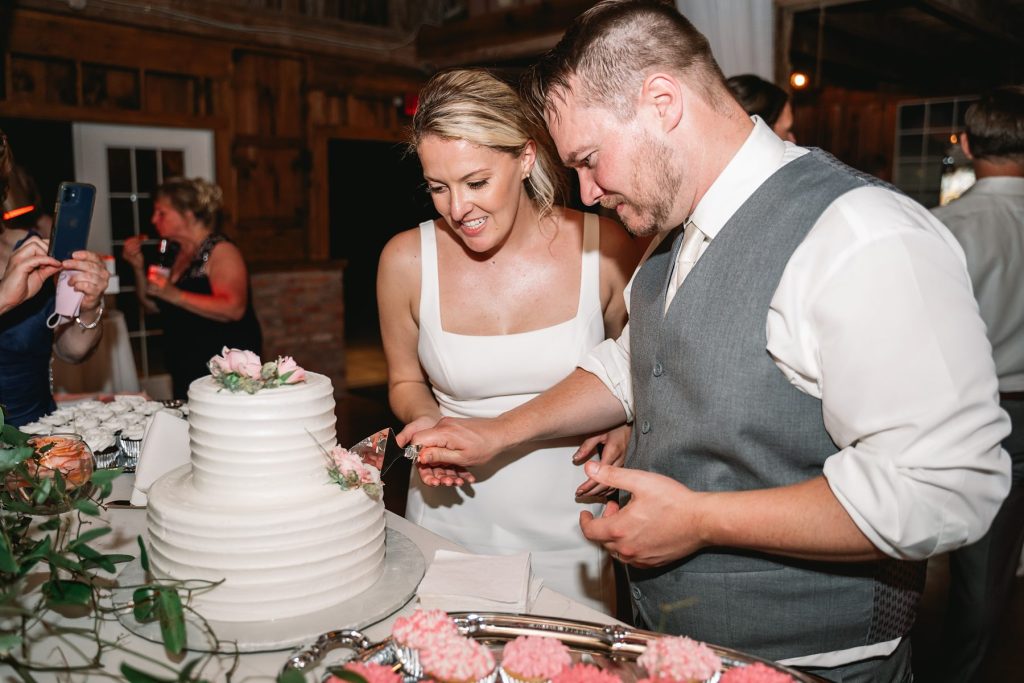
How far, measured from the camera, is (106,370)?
4203 mm

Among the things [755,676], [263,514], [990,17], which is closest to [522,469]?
[263,514]

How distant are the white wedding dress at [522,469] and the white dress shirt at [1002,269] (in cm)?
150

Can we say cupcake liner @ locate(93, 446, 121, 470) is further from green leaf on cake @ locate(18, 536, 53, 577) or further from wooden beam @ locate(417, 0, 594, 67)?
wooden beam @ locate(417, 0, 594, 67)

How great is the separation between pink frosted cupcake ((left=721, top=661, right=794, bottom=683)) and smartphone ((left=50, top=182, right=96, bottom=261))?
191 cm

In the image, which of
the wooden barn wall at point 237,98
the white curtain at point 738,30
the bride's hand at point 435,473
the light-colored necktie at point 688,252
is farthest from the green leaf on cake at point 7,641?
the wooden barn wall at point 237,98

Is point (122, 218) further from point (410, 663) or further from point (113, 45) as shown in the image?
point (410, 663)

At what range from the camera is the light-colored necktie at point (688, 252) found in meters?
1.29

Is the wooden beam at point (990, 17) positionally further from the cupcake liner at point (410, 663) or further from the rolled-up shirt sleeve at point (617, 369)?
the cupcake liner at point (410, 663)

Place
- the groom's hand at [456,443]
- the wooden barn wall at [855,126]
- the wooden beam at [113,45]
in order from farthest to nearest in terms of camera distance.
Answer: the wooden barn wall at [855,126] < the wooden beam at [113,45] < the groom's hand at [456,443]

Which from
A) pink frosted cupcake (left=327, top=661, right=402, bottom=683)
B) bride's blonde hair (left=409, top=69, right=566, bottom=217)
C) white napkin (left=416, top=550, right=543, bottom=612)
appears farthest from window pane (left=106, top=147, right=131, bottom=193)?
pink frosted cupcake (left=327, top=661, right=402, bottom=683)

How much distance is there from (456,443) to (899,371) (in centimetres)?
92

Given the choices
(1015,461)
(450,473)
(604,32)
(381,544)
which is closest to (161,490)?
(381,544)

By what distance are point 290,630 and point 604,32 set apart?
40.7 inches

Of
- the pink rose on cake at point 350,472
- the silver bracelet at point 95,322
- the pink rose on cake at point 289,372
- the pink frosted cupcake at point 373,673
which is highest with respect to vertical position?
the pink rose on cake at point 289,372
